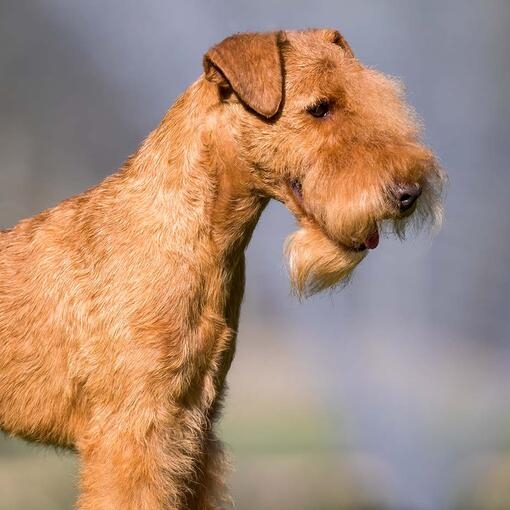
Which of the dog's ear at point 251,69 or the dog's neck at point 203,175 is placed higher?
the dog's ear at point 251,69

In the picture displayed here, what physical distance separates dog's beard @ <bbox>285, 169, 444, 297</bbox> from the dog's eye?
39 cm

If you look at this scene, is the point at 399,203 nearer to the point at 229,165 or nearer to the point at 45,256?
the point at 229,165

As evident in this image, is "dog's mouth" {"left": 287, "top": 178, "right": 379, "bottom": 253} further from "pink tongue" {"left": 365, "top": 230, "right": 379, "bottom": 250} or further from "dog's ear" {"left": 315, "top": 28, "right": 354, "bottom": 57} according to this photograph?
"dog's ear" {"left": 315, "top": 28, "right": 354, "bottom": 57}

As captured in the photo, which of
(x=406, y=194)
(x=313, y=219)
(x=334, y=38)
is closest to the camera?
(x=406, y=194)

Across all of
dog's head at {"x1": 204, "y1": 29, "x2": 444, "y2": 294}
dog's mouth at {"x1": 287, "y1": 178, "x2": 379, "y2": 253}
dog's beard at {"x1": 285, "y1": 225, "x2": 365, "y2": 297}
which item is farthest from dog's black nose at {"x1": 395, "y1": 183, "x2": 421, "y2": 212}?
dog's beard at {"x1": 285, "y1": 225, "x2": 365, "y2": 297}

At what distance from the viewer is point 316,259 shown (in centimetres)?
378

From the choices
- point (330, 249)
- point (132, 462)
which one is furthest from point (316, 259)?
point (132, 462)

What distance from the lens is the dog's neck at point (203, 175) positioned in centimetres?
374

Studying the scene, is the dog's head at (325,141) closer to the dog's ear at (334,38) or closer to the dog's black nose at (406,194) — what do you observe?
the dog's black nose at (406,194)

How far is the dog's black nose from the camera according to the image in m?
3.51

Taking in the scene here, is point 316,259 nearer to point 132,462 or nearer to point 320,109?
point 320,109

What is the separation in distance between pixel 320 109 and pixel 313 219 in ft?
1.27

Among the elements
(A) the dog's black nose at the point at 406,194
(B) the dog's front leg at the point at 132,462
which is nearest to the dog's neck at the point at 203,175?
(A) the dog's black nose at the point at 406,194

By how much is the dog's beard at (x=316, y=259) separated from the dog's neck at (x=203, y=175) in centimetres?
21
